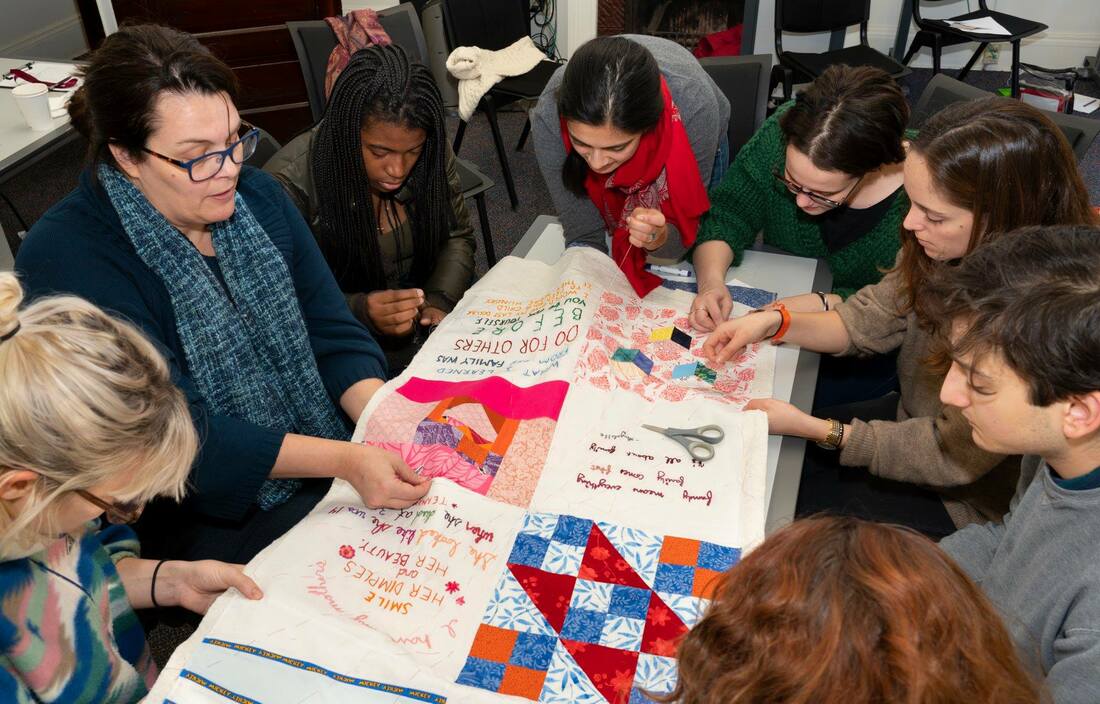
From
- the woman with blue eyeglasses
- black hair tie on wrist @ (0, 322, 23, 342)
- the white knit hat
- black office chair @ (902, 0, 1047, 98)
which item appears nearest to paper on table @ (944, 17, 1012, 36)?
black office chair @ (902, 0, 1047, 98)

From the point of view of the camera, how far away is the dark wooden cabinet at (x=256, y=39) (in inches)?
136

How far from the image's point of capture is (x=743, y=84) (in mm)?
2299

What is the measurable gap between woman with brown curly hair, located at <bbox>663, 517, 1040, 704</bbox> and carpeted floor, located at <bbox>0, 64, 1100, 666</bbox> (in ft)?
8.28

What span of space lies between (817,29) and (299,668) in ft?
12.7

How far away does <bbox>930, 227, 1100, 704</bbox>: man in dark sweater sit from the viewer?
34.4 inches

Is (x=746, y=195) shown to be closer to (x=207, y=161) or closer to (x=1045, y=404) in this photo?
(x=1045, y=404)

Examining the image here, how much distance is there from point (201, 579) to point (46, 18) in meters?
4.72

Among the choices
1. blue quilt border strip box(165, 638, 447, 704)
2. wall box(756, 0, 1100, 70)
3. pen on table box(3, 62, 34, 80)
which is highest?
pen on table box(3, 62, 34, 80)

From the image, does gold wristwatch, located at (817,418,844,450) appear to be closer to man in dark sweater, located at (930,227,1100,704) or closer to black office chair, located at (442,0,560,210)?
man in dark sweater, located at (930,227,1100,704)

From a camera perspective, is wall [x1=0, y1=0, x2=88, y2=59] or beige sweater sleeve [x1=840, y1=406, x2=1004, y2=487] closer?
beige sweater sleeve [x1=840, y1=406, x2=1004, y2=487]

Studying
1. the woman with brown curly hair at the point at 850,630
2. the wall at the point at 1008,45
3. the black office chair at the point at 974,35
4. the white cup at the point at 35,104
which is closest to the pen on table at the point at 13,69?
the white cup at the point at 35,104

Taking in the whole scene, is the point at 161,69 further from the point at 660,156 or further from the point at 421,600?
the point at 660,156

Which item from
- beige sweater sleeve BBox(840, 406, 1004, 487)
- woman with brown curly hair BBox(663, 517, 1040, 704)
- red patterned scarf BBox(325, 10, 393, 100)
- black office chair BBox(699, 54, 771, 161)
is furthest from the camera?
red patterned scarf BBox(325, 10, 393, 100)

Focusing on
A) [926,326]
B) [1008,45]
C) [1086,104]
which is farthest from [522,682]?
[1008,45]
